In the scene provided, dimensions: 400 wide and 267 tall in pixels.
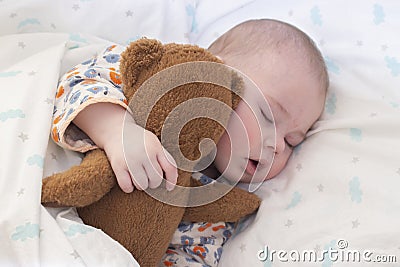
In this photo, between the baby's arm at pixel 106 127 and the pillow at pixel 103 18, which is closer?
the baby's arm at pixel 106 127

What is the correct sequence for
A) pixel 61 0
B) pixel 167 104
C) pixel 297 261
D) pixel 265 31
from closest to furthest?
pixel 167 104
pixel 297 261
pixel 265 31
pixel 61 0

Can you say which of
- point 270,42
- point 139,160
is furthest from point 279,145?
point 139,160

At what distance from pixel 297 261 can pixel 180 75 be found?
0.37m

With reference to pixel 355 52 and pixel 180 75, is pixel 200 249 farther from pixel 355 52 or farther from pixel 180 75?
pixel 355 52

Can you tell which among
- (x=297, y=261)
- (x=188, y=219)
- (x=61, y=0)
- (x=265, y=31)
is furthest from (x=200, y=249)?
(x=61, y=0)

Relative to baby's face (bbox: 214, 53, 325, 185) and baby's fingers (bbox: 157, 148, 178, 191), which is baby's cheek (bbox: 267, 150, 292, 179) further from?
baby's fingers (bbox: 157, 148, 178, 191)

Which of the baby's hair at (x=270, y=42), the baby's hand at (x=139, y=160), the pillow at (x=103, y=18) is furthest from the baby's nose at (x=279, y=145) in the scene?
the pillow at (x=103, y=18)

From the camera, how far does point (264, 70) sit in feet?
3.47

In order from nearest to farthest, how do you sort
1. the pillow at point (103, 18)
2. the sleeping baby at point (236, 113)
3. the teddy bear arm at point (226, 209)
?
the sleeping baby at point (236, 113) < the teddy bear arm at point (226, 209) < the pillow at point (103, 18)

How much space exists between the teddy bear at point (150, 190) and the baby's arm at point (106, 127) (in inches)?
0.7

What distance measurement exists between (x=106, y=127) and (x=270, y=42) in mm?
348

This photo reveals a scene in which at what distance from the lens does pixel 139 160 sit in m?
0.90

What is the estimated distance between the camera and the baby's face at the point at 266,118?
1017mm

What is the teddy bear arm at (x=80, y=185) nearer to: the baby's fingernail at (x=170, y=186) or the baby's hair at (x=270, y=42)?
the baby's fingernail at (x=170, y=186)
